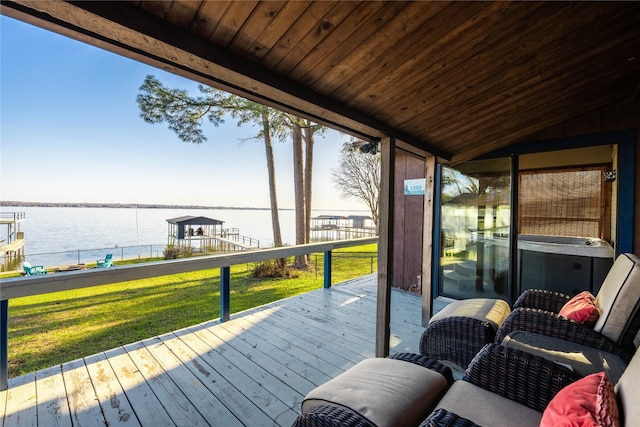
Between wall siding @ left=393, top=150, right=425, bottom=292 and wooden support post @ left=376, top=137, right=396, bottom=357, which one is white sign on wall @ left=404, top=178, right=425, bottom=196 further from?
wooden support post @ left=376, top=137, right=396, bottom=357

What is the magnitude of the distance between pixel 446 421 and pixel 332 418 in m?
0.48

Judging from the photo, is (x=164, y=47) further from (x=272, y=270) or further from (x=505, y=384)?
(x=272, y=270)

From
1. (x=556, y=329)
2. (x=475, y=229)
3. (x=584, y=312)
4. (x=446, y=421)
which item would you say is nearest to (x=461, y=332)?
(x=556, y=329)

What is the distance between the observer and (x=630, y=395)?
99 cm

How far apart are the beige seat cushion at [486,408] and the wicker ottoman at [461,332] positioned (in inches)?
38.3

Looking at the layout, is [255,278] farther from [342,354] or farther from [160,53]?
[160,53]

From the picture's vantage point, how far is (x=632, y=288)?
5.97 ft

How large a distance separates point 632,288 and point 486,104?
164 centimetres

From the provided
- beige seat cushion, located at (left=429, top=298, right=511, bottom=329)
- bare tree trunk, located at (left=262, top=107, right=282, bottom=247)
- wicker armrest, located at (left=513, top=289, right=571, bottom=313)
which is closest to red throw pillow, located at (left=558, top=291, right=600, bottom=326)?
wicker armrest, located at (left=513, top=289, right=571, bottom=313)

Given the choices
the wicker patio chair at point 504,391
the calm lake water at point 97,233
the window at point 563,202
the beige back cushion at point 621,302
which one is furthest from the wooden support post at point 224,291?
the calm lake water at point 97,233

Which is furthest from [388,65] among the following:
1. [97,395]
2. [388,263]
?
[97,395]

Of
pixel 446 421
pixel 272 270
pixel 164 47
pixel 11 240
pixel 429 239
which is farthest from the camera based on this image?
pixel 11 240

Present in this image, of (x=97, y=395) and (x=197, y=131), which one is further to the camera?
(x=197, y=131)

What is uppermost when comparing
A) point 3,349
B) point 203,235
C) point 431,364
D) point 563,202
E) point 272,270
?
point 563,202
